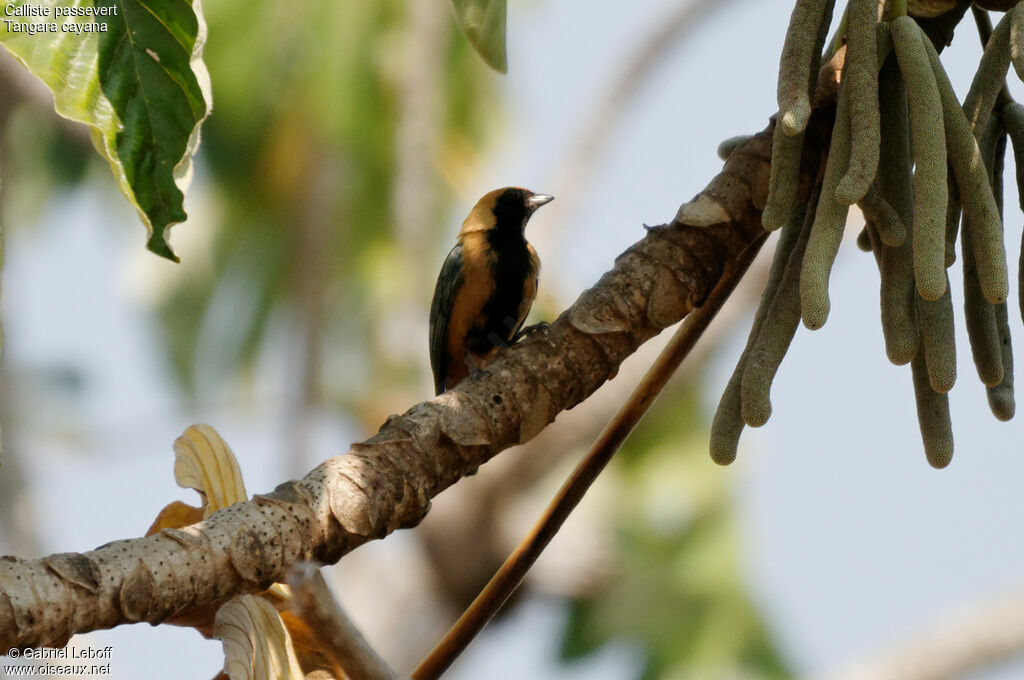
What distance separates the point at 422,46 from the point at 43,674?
7427mm

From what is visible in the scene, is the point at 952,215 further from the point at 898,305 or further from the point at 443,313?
the point at 443,313

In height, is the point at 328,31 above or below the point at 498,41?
above

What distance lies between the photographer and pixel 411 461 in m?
1.83

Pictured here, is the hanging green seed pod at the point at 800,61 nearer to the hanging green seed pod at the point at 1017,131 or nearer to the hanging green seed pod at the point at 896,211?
the hanging green seed pod at the point at 896,211

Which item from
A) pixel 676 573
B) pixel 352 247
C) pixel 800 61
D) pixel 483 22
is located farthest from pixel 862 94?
pixel 352 247

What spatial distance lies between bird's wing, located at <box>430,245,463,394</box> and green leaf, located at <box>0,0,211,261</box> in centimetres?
209

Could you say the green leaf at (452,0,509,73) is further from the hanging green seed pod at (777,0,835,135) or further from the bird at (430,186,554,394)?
the bird at (430,186,554,394)

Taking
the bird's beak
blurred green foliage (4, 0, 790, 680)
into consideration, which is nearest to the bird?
the bird's beak

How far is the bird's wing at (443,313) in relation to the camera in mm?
3898

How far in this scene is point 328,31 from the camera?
430 inches

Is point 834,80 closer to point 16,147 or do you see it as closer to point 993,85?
point 993,85

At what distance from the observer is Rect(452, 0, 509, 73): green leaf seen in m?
2.03


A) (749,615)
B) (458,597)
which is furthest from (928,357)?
(749,615)

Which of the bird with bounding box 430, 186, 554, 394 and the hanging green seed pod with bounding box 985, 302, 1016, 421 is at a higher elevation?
the bird with bounding box 430, 186, 554, 394
